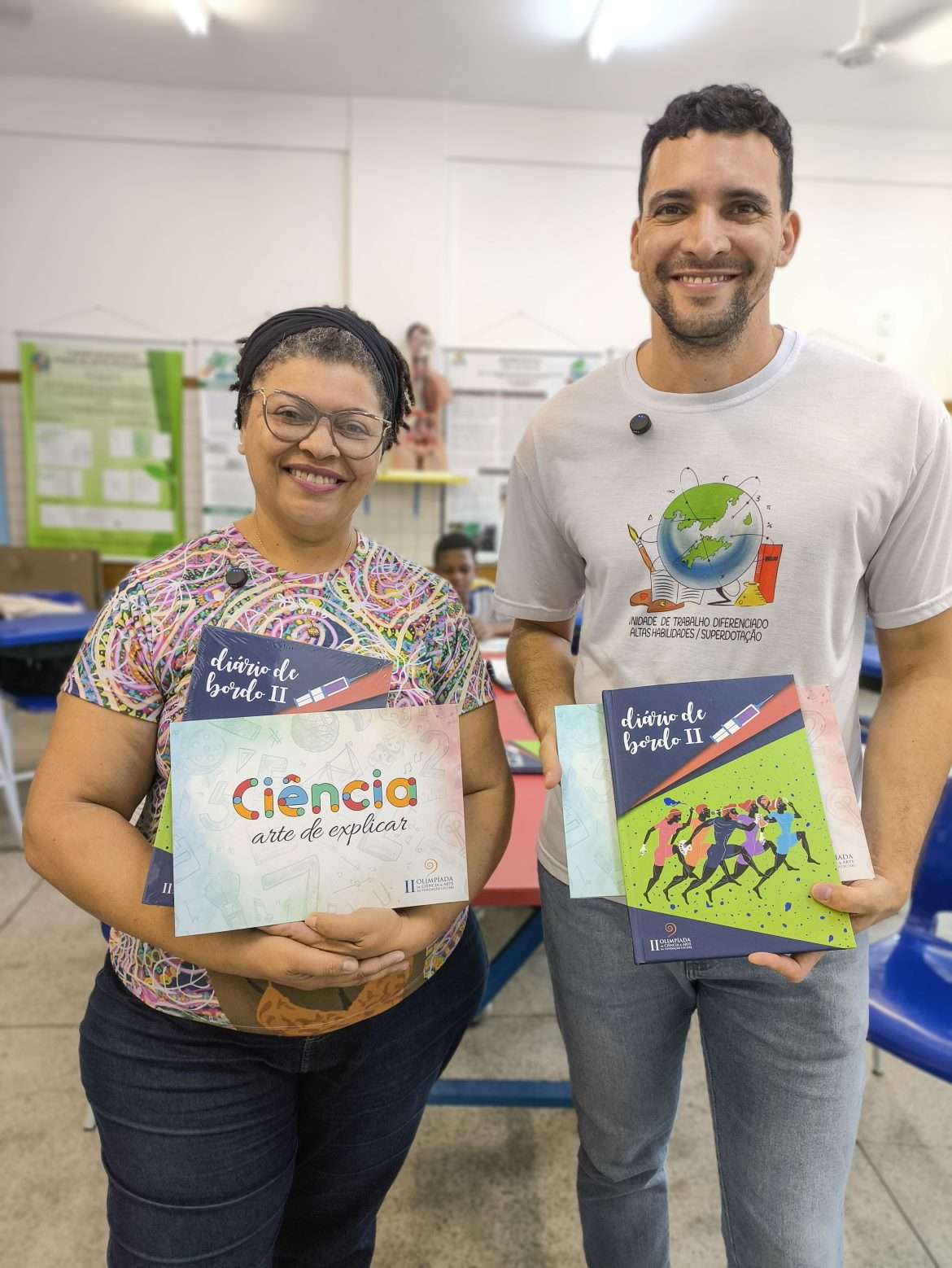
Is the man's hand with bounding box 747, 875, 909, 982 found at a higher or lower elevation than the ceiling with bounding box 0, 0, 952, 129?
lower

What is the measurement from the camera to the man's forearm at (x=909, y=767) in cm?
105

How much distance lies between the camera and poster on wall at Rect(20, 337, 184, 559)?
18.3 feet

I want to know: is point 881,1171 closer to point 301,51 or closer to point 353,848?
point 353,848

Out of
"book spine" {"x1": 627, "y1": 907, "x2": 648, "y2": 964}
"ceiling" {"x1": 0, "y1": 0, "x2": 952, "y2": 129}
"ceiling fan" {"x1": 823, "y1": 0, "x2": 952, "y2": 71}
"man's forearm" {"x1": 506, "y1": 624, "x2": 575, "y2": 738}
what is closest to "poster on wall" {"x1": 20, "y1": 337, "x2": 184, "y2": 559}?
"ceiling" {"x1": 0, "y1": 0, "x2": 952, "y2": 129}

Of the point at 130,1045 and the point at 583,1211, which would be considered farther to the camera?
the point at 583,1211

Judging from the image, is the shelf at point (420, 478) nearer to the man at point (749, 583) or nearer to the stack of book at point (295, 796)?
the man at point (749, 583)

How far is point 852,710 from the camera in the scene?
3.60 feet

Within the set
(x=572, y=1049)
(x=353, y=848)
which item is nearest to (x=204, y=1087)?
(x=353, y=848)

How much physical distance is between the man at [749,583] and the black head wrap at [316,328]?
28cm

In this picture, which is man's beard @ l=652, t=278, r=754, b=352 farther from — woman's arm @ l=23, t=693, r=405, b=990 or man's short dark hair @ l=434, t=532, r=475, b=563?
man's short dark hair @ l=434, t=532, r=475, b=563

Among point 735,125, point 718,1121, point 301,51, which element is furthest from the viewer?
point 301,51

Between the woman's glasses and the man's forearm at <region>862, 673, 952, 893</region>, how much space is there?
80cm

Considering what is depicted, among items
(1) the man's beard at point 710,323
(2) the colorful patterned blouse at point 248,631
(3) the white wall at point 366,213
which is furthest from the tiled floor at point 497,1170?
(3) the white wall at point 366,213

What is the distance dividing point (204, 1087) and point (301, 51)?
5.57m
